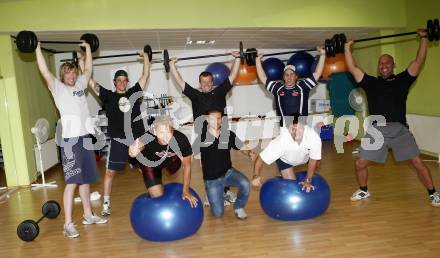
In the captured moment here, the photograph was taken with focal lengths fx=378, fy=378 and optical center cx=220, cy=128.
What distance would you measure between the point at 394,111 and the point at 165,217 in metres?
1.97

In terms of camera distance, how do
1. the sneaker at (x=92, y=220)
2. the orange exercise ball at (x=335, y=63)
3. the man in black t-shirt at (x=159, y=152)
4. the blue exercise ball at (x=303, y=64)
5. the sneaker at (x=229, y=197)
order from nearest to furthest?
the man in black t-shirt at (x=159, y=152) < the sneaker at (x=92, y=220) < the sneaker at (x=229, y=197) < the orange exercise ball at (x=335, y=63) < the blue exercise ball at (x=303, y=64)

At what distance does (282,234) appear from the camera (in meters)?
2.63

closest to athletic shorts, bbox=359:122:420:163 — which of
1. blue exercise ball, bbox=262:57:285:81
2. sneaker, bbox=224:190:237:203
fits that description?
sneaker, bbox=224:190:237:203

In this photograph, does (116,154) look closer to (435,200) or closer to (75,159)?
(75,159)

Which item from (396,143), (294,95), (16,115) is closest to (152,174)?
(294,95)

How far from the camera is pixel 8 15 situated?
13.5 feet

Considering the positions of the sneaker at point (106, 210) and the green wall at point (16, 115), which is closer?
the sneaker at point (106, 210)

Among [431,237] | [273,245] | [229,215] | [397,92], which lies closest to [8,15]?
[229,215]

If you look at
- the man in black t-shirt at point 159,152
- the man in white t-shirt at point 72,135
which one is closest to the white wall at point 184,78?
the man in white t-shirt at point 72,135

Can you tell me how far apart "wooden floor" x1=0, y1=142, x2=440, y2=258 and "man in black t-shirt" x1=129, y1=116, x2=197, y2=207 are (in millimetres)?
371

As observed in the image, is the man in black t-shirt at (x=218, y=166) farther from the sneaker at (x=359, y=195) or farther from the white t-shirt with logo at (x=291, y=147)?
the sneaker at (x=359, y=195)

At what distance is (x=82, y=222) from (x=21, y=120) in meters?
2.18

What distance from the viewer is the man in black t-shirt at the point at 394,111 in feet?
9.78

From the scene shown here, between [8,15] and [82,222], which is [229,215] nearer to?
[82,222]
